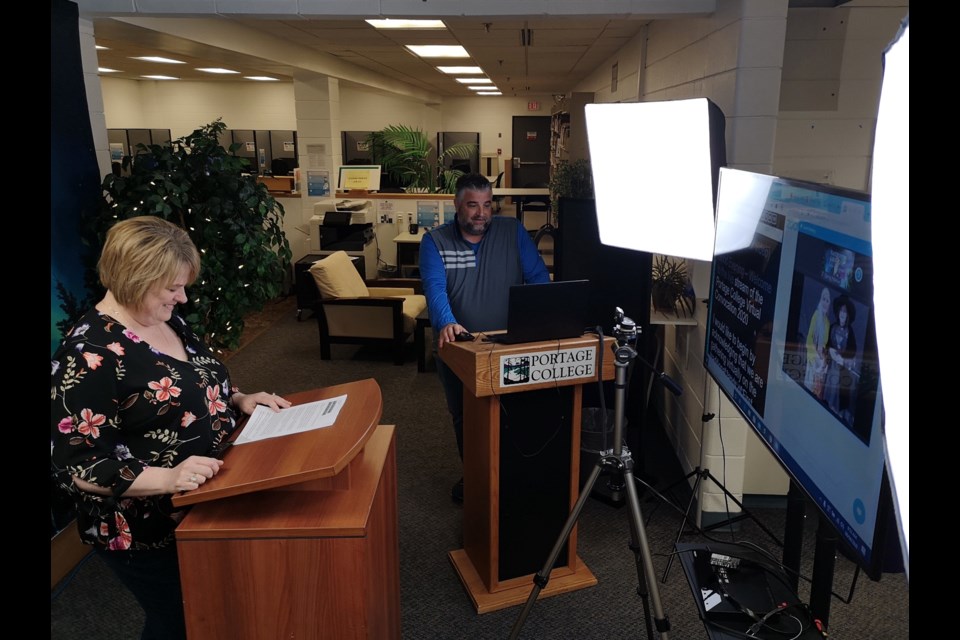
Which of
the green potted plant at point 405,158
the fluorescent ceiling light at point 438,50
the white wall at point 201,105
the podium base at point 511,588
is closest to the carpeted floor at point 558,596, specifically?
the podium base at point 511,588

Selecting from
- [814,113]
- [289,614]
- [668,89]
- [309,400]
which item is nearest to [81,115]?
[309,400]

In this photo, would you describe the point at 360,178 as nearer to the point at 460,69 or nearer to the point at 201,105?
the point at 460,69

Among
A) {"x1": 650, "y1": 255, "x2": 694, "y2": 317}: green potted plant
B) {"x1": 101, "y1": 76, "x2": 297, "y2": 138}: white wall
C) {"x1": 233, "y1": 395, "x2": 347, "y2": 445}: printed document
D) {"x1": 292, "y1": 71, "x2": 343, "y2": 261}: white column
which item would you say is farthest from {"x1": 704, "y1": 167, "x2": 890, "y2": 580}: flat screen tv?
{"x1": 101, "y1": 76, "x2": 297, "y2": 138}: white wall

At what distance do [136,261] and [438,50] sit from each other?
17.7ft

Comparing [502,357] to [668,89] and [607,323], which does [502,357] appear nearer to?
[607,323]

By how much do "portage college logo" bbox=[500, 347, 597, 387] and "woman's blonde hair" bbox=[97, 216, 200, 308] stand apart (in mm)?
1045

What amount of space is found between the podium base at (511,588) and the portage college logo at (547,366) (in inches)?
Result: 33.6

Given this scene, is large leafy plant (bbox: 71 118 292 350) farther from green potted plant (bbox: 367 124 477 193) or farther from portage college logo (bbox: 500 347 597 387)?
green potted plant (bbox: 367 124 477 193)

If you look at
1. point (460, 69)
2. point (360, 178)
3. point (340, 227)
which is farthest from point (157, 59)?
point (460, 69)

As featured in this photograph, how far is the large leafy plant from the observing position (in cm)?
282

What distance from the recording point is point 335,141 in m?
7.32

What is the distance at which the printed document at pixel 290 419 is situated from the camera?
5.07 ft

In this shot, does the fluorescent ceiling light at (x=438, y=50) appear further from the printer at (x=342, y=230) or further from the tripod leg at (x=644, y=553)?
the tripod leg at (x=644, y=553)

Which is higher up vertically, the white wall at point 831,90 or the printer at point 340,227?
the white wall at point 831,90
